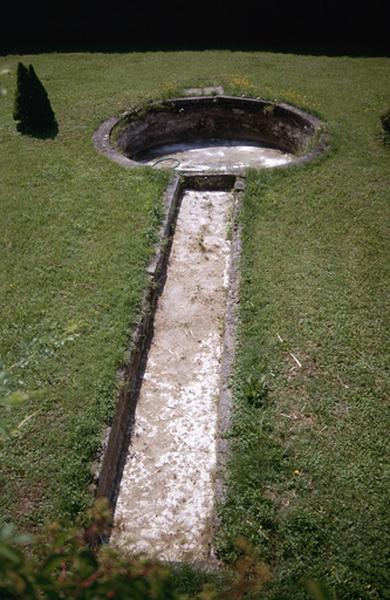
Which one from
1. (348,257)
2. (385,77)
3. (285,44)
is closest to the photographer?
(348,257)

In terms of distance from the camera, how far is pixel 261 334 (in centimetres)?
634

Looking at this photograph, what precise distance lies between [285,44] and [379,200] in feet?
31.7

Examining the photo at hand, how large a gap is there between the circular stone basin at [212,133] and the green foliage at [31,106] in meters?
1.36

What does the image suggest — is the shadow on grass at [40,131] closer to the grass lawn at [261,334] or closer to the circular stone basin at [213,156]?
the grass lawn at [261,334]

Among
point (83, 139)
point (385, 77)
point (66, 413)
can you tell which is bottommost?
point (66, 413)

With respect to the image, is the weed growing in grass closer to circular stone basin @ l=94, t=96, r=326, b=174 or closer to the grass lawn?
circular stone basin @ l=94, t=96, r=326, b=174

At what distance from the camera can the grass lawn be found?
4480mm

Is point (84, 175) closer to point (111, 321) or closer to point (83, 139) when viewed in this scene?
point (83, 139)

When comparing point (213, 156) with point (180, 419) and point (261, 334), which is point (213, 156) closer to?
point (261, 334)

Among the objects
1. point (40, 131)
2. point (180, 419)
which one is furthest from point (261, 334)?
point (40, 131)

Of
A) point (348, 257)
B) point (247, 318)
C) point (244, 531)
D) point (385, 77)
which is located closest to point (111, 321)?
point (247, 318)

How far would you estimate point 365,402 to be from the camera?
5.45 m

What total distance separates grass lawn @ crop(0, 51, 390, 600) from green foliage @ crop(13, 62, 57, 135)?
0.35m

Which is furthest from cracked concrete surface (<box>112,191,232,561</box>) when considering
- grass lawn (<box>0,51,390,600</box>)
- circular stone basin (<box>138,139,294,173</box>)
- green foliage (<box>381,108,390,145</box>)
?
green foliage (<box>381,108,390,145</box>)
